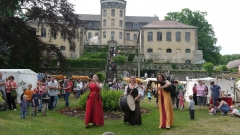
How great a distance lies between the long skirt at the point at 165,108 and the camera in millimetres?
10852

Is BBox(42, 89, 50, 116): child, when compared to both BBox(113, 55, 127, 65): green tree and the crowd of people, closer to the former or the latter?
the crowd of people

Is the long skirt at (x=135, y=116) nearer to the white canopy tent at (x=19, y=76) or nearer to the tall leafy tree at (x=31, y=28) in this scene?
the white canopy tent at (x=19, y=76)

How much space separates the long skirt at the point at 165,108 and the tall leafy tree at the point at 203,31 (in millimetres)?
67657

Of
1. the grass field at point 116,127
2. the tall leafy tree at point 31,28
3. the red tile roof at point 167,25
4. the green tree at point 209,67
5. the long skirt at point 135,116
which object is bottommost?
the grass field at point 116,127

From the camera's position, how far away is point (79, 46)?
6319cm

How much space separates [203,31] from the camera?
79.5m

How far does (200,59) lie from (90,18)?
3465cm

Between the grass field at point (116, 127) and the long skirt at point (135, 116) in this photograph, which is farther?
the long skirt at point (135, 116)

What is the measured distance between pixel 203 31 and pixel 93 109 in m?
72.7

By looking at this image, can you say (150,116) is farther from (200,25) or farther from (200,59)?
(200,25)

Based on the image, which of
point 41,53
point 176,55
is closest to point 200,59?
point 176,55

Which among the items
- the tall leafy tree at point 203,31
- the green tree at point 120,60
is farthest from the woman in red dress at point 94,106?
the tall leafy tree at point 203,31

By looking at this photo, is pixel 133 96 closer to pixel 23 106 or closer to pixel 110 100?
pixel 110 100

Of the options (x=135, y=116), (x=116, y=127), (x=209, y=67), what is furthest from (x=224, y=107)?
(x=209, y=67)
